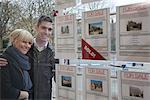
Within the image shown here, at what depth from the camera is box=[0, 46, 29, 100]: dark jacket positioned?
7.85 ft

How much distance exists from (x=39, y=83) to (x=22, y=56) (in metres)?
0.29

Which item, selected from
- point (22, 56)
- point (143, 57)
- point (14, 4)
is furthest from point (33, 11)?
point (143, 57)

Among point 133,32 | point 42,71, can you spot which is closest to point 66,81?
point 42,71

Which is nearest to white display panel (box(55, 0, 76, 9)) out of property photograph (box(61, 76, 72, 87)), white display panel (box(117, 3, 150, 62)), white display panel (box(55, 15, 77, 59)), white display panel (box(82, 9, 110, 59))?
white display panel (box(55, 15, 77, 59))

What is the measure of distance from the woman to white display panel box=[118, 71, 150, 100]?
92 centimetres

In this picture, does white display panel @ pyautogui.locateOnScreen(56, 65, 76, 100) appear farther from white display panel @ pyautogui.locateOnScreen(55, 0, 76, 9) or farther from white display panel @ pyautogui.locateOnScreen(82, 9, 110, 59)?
white display panel @ pyautogui.locateOnScreen(55, 0, 76, 9)

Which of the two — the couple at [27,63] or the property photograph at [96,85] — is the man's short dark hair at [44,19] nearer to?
the couple at [27,63]

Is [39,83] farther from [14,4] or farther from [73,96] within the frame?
[14,4]

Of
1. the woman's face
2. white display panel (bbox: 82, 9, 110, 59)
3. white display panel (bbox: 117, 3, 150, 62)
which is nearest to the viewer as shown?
white display panel (bbox: 117, 3, 150, 62)

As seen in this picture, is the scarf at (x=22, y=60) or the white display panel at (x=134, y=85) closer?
the white display panel at (x=134, y=85)

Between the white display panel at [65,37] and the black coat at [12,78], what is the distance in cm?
38

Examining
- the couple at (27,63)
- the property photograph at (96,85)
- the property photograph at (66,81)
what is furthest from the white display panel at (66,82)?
the property photograph at (96,85)

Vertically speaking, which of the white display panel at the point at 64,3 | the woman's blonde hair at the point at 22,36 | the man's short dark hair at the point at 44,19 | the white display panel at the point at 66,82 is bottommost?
the white display panel at the point at 66,82

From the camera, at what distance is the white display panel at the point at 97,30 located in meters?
1.94
